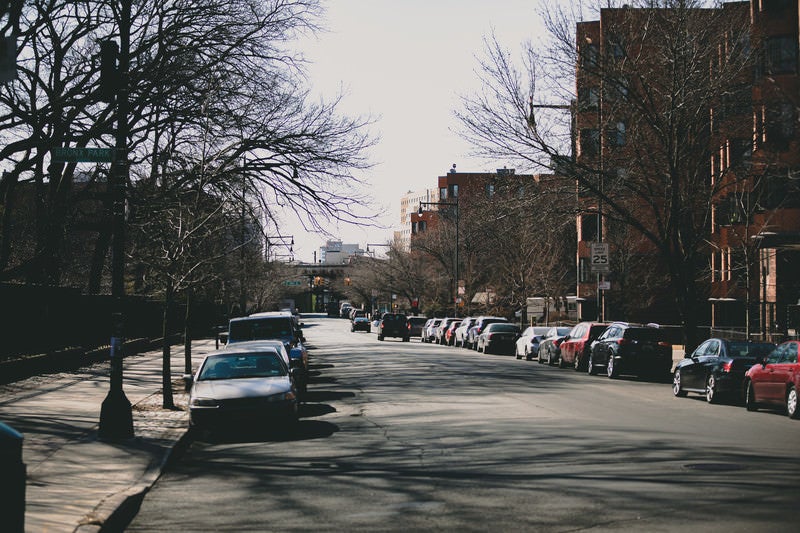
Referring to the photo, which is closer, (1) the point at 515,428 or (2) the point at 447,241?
(1) the point at 515,428

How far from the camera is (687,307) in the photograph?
30266 millimetres

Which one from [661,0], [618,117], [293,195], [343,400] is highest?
[661,0]

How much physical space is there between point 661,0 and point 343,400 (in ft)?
56.4

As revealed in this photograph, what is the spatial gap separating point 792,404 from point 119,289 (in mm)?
11811

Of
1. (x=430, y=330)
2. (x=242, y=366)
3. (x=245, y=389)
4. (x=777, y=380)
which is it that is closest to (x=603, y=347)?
(x=777, y=380)

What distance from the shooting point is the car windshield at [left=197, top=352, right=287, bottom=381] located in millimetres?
16562

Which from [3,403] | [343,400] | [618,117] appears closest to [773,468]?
[343,400]

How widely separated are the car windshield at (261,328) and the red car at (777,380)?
1214 cm

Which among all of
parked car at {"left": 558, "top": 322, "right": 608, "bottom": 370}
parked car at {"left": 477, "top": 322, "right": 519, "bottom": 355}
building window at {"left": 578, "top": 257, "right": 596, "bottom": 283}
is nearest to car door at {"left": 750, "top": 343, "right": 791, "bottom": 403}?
parked car at {"left": 558, "top": 322, "right": 608, "bottom": 370}

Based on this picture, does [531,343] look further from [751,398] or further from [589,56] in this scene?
[751,398]

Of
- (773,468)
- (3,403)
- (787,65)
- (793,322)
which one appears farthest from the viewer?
(787,65)

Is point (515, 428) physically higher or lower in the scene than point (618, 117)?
lower

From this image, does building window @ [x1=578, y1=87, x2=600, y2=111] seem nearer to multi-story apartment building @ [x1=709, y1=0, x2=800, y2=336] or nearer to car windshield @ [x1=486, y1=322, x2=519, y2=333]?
multi-story apartment building @ [x1=709, y1=0, x2=800, y2=336]

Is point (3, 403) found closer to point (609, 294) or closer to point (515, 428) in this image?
point (515, 428)
